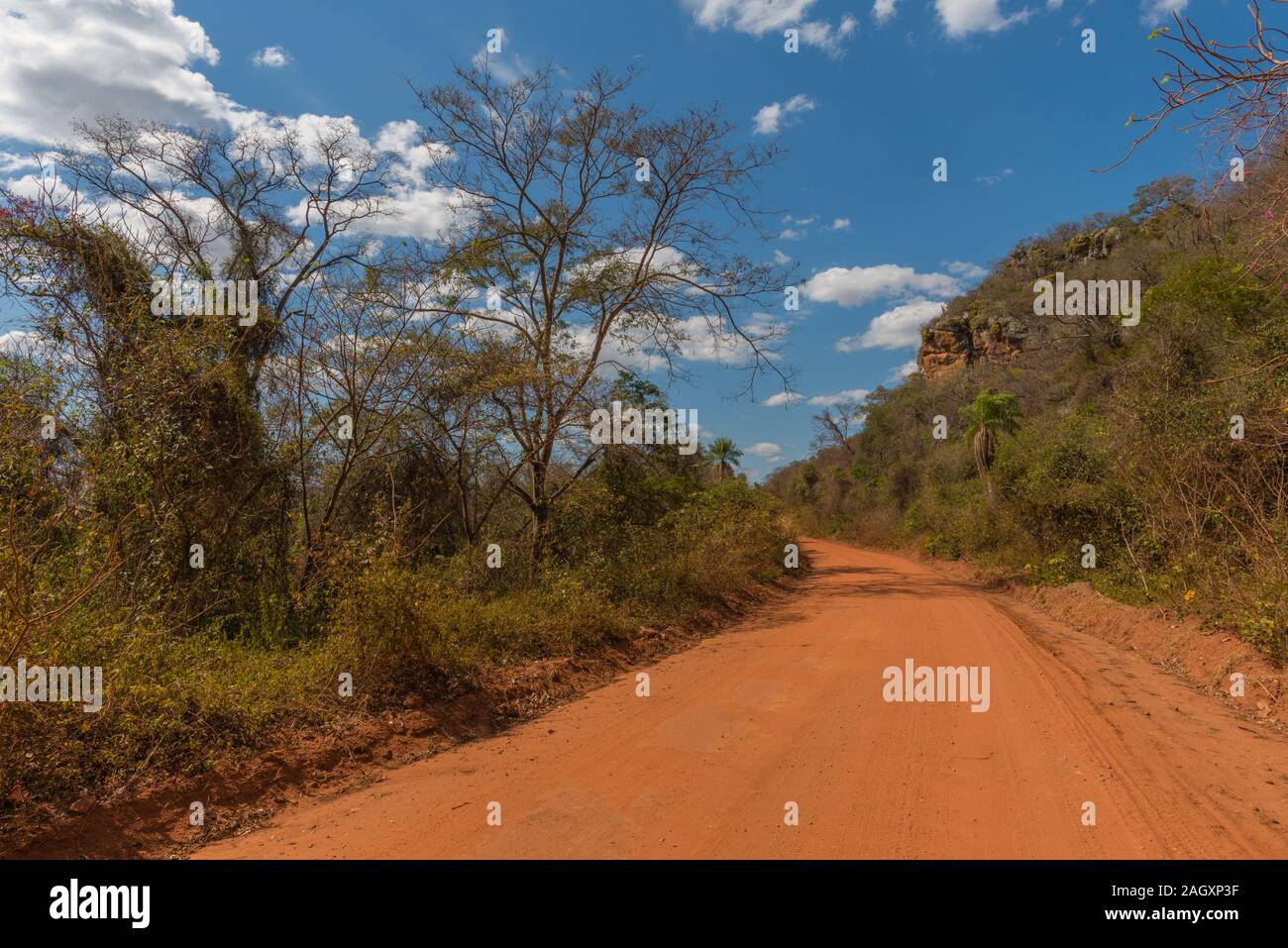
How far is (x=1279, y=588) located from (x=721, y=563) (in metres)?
8.07

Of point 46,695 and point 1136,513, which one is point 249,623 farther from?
point 1136,513

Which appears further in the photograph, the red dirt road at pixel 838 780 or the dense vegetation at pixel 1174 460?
the dense vegetation at pixel 1174 460

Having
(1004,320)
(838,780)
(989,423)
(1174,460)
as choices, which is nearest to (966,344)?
(1004,320)

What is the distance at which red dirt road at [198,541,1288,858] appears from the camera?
3.61m

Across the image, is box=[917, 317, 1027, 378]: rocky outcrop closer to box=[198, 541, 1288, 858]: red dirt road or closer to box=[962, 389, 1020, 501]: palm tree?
box=[962, 389, 1020, 501]: palm tree

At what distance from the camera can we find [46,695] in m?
4.12

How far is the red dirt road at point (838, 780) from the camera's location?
11.9ft

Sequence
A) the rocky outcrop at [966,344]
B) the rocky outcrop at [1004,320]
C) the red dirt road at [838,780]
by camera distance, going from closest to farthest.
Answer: the red dirt road at [838,780], the rocky outcrop at [1004,320], the rocky outcrop at [966,344]

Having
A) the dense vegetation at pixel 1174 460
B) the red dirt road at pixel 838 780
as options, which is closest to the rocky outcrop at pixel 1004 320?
the dense vegetation at pixel 1174 460

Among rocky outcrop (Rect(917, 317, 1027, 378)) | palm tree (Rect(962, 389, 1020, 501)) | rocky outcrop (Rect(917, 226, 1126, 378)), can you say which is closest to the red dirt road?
palm tree (Rect(962, 389, 1020, 501))

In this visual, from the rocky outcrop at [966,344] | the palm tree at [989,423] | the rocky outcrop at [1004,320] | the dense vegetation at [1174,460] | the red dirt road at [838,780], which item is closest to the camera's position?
the red dirt road at [838,780]

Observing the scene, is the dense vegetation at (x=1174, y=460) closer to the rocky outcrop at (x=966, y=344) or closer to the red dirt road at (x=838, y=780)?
the red dirt road at (x=838, y=780)

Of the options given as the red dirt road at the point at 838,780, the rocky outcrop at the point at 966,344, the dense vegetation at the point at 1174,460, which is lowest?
the red dirt road at the point at 838,780
